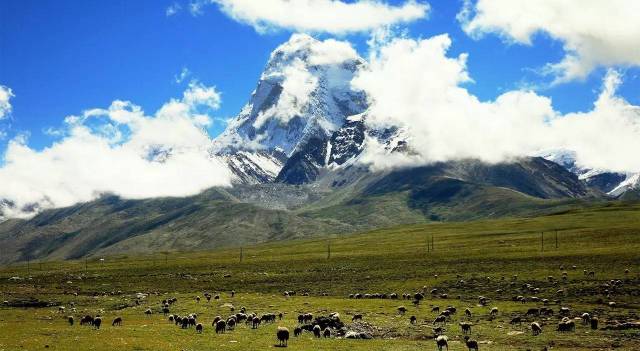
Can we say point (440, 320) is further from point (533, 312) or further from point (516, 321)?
point (533, 312)

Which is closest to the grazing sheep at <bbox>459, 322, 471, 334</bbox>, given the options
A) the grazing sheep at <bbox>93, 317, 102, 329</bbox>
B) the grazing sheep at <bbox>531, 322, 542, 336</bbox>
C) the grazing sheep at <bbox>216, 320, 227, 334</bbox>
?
the grazing sheep at <bbox>531, 322, 542, 336</bbox>

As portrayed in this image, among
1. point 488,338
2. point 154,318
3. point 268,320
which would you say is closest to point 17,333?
point 154,318

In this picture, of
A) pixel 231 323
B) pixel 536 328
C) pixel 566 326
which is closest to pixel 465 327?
pixel 536 328

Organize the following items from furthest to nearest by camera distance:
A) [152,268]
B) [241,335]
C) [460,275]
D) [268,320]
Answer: [152,268], [460,275], [268,320], [241,335]

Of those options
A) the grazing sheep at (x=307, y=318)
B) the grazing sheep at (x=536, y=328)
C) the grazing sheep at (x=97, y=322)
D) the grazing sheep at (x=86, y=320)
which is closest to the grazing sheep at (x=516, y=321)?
the grazing sheep at (x=536, y=328)

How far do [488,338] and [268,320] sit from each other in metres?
24.3

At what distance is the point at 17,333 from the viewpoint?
175 feet

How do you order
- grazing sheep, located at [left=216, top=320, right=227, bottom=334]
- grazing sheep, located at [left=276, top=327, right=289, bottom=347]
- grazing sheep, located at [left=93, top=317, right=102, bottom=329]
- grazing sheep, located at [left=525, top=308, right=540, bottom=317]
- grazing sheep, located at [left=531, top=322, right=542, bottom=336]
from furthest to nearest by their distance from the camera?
grazing sheep, located at [left=525, top=308, right=540, bottom=317] → grazing sheep, located at [left=93, top=317, right=102, bottom=329] → grazing sheep, located at [left=216, top=320, right=227, bottom=334] → grazing sheep, located at [left=531, top=322, right=542, bottom=336] → grazing sheep, located at [left=276, top=327, right=289, bottom=347]

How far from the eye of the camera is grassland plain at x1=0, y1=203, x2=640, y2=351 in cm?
4769

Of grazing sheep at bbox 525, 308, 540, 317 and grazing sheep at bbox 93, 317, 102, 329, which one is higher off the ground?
grazing sheep at bbox 93, 317, 102, 329

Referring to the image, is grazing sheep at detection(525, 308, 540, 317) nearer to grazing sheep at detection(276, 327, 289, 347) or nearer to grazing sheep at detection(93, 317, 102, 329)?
grazing sheep at detection(276, 327, 289, 347)

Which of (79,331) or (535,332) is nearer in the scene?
(535,332)

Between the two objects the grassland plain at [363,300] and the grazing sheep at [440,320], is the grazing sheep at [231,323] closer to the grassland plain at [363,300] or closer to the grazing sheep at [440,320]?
the grassland plain at [363,300]

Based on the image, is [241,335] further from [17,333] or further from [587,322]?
[587,322]
